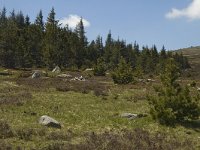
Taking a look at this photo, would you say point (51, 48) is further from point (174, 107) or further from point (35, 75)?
point (174, 107)

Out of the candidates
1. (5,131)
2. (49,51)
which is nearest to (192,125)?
(5,131)

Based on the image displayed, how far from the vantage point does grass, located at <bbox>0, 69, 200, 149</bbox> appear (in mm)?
17344

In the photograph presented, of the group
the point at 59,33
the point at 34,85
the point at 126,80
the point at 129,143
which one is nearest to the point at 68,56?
the point at 59,33

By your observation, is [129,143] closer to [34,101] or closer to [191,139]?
[191,139]

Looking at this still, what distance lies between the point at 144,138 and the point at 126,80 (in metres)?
34.5

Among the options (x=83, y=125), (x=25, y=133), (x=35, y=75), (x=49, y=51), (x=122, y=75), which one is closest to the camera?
(x=25, y=133)

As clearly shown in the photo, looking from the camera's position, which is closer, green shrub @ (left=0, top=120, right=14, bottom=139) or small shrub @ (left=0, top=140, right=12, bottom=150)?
small shrub @ (left=0, top=140, right=12, bottom=150)

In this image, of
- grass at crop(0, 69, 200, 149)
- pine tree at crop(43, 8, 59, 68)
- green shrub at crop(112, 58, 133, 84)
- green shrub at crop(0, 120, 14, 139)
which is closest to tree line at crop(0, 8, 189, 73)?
pine tree at crop(43, 8, 59, 68)

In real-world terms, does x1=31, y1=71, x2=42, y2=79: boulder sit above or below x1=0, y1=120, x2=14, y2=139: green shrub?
above

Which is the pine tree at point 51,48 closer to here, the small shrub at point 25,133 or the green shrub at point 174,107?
the green shrub at point 174,107

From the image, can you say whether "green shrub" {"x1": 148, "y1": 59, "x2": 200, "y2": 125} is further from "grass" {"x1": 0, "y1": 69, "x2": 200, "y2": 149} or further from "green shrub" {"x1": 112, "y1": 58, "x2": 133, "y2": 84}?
"green shrub" {"x1": 112, "y1": 58, "x2": 133, "y2": 84}

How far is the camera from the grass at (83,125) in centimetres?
1734

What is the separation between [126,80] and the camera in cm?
5309

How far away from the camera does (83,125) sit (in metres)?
22.3
